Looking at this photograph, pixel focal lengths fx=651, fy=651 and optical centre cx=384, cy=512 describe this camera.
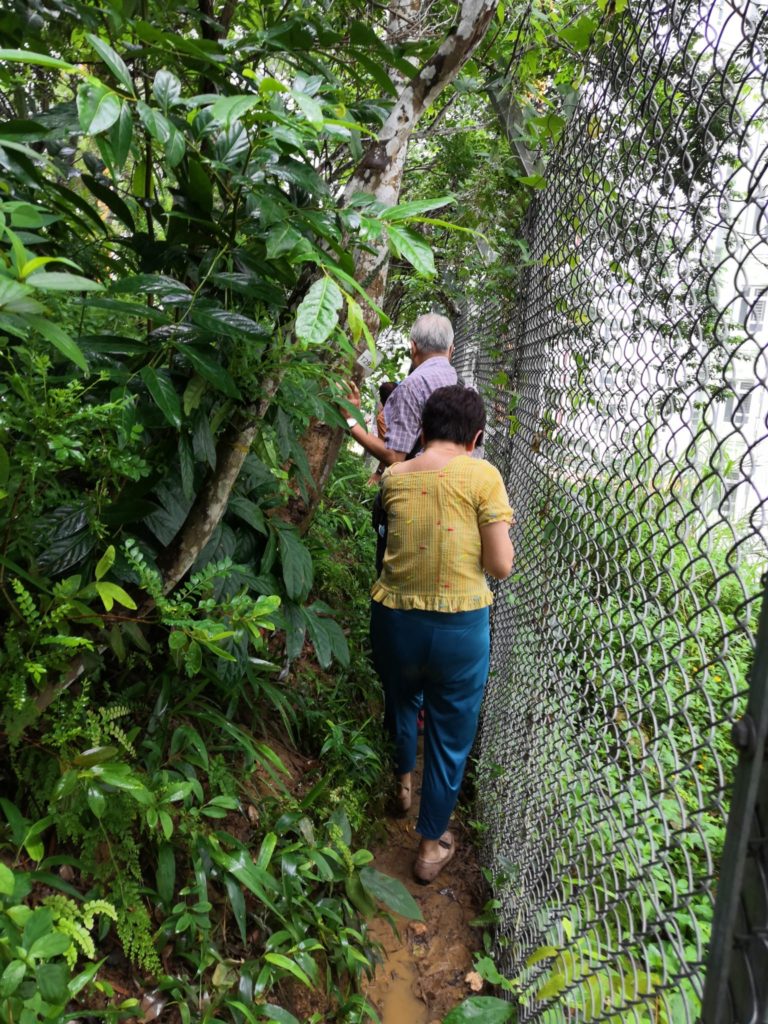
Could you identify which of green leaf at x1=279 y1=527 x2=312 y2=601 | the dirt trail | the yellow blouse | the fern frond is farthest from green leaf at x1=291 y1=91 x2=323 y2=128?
the dirt trail

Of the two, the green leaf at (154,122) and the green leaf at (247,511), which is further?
the green leaf at (247,511)

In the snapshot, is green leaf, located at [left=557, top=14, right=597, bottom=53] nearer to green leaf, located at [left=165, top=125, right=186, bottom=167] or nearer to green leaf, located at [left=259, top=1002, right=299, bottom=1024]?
green leaf, located at [left=165, top=125, right=186, bottom=167]

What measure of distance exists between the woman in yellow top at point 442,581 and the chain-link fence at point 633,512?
202 mm

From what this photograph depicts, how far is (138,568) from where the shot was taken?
4.46 feet

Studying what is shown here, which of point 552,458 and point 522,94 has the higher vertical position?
point 522,94

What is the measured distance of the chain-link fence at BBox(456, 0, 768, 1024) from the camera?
99 cm

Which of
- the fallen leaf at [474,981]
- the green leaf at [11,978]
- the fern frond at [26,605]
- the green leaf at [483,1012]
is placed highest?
the fern frond at [26,605]

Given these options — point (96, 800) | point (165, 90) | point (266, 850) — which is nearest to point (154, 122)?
point (165, 90)

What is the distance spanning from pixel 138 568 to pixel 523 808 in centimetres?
149

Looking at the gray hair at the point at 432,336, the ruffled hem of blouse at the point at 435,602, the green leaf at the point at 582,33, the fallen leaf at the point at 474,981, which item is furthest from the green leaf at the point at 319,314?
the gray hair at the point at 432,336

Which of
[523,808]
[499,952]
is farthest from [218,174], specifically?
[499,952]

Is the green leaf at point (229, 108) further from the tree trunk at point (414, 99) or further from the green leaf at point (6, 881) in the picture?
the green leaf at point (6, 881)

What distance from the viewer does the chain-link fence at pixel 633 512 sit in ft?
3.24

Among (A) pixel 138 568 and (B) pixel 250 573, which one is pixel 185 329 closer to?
(A) pixel 138 568
